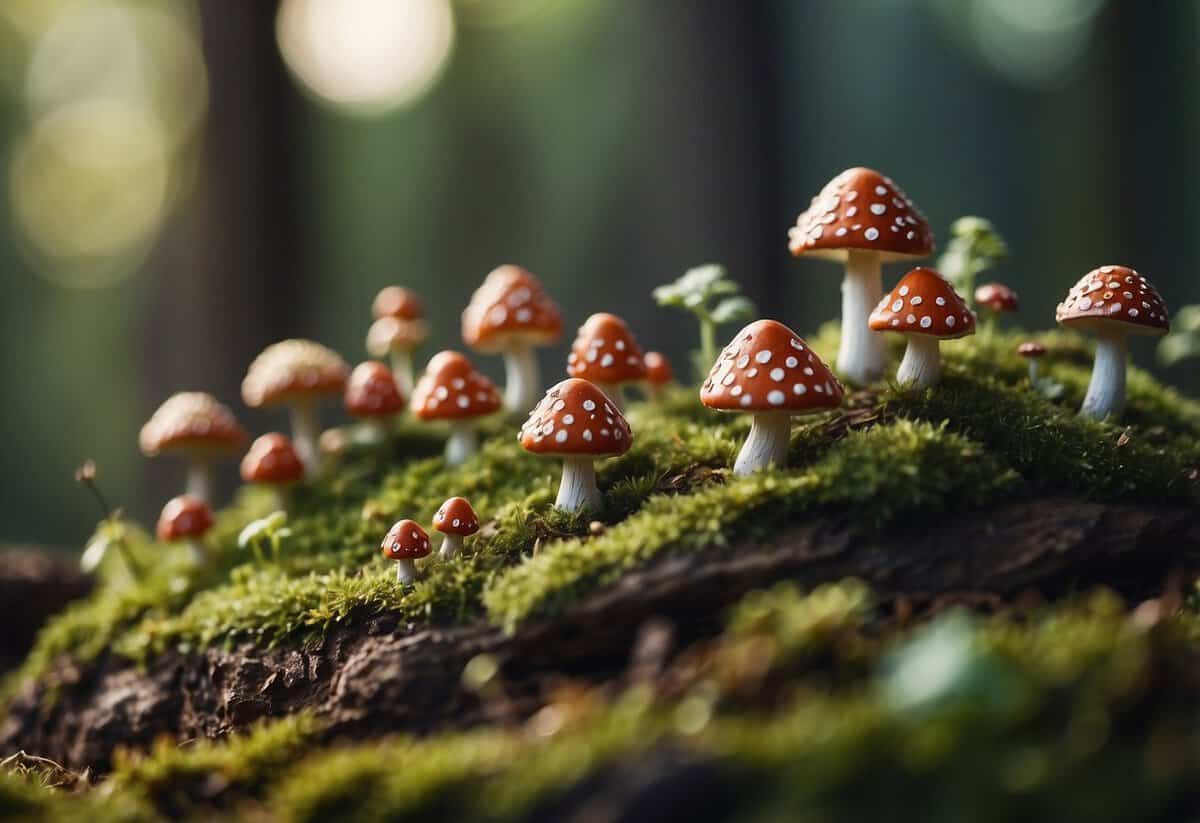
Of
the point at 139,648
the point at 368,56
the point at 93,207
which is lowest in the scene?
the point at 139,648

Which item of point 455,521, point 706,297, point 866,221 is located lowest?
point 455,521

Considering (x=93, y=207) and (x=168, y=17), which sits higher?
(x=168, y=17)

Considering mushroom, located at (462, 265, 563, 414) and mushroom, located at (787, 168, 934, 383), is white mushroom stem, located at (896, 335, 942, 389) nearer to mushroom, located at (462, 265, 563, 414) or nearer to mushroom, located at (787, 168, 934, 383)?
mushroom, located at (787, 168, 934, 383)

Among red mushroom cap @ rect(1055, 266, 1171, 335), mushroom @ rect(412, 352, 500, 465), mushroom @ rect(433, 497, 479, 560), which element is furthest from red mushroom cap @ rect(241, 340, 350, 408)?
red mushroom cap @ rect(1055, 266, 1171, 335)

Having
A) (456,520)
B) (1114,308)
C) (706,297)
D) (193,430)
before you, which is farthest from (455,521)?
(1114,308)

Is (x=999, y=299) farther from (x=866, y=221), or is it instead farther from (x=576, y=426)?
(x=576, y=426)

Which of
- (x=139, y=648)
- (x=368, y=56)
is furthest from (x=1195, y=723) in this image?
(x=368, y=56)

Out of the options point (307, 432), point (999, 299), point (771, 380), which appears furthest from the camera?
point (307, 432)

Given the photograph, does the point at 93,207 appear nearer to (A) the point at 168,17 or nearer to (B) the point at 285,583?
(A) the point at 168,17
